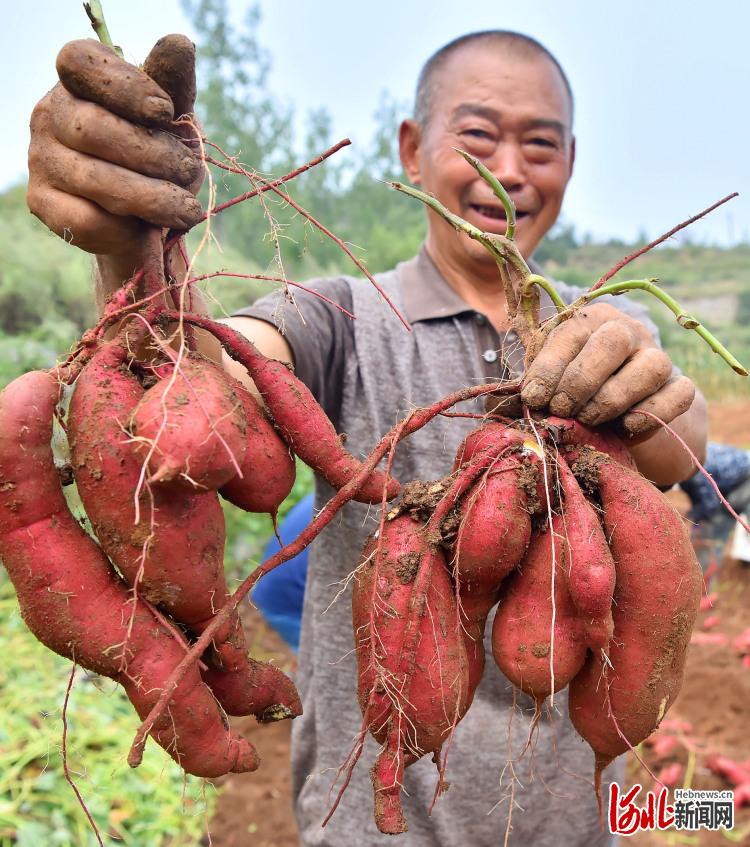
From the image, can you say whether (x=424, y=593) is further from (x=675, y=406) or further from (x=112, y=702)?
(x=112, y=702)

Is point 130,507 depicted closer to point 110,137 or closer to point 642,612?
point 110,137

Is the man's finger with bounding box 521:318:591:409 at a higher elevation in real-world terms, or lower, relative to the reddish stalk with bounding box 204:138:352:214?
lower

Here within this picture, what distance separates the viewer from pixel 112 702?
344 centimetres

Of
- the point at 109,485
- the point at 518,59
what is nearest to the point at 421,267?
the point at 518,59

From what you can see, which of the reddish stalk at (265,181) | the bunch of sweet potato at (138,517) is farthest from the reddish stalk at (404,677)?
the reddish stalk at (265,181)

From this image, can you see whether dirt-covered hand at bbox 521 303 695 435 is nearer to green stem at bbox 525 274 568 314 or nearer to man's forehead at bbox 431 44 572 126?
green stem at bbox 525 274 568 314

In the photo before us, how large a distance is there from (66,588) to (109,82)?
0.70m

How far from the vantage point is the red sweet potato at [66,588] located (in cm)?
94

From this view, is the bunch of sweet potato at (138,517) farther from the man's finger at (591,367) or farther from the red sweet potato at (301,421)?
the man's finger at (591,367)

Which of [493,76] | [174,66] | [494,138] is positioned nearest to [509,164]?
[494,138]

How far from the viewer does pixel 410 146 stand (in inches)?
76.8

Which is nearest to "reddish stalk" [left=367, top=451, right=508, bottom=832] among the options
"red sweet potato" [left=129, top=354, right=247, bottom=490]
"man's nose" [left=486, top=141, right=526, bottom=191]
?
"red sweet potato" [left=129, top=354, right=247, bottom=490]

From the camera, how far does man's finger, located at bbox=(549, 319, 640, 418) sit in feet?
3.60

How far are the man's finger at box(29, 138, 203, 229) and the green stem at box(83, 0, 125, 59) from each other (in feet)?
0.55
